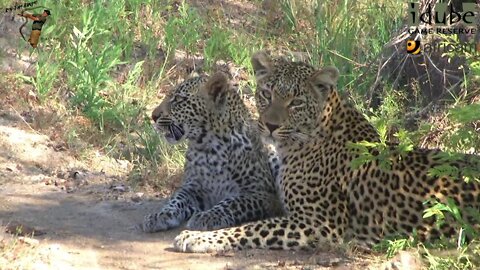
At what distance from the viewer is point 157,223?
28.9ft

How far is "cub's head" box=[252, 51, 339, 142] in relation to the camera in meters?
8.42

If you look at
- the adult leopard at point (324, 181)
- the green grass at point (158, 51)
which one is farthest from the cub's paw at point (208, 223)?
the green grass at point (158, 51)

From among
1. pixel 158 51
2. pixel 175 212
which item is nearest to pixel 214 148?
pixel 175 212

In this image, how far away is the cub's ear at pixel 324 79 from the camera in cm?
841

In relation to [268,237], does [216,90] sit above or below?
above

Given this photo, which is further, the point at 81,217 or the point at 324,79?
the point at 81,217

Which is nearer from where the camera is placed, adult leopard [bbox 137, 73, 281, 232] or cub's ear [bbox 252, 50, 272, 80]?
cub's ear [bbox 252, 50, 272, 80]

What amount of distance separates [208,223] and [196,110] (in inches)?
45.1

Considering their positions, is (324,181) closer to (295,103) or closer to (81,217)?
(295,103)

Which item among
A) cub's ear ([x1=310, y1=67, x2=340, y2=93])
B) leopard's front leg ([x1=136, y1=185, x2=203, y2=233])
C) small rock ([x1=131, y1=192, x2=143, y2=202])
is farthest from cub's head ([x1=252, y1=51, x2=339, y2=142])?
small rock ([x1=131, y1=192, x2=143, y2=202])

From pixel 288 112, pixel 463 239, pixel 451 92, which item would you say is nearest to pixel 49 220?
pixel 288 112

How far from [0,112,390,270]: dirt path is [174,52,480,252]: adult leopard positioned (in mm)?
193

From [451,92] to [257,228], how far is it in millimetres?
3758

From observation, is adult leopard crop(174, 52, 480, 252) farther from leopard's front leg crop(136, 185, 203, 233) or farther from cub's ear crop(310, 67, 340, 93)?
leopard's front leg crop(136, 185, 203, 233)
